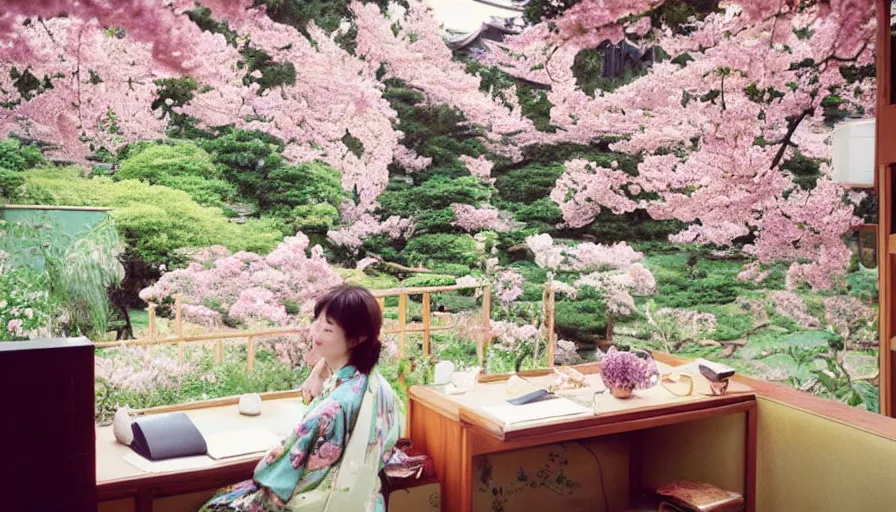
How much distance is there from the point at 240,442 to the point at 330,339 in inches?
20.4

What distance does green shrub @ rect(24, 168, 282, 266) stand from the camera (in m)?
2.89

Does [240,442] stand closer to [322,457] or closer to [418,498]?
[322,457]

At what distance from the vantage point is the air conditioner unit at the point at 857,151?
12.7 feet

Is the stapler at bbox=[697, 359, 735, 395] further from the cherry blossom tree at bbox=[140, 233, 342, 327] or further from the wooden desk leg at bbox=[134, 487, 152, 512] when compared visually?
the wooden desk leg at bbox=[134, 487, 152, 512]

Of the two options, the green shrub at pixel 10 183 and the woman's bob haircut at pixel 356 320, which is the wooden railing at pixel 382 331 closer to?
the green shrub at pixel 10 183

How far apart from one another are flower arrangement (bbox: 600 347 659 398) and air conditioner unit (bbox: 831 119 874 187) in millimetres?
1689

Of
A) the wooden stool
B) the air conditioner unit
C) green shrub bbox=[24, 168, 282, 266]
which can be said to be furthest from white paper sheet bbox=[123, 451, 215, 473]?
the air conditioner unit

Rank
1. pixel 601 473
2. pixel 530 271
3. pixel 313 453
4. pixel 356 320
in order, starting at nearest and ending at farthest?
pixel 313 453 → pixel 356 320 → pixel 601 473 → pixel 530 271

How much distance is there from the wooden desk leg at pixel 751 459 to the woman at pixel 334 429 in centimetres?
156

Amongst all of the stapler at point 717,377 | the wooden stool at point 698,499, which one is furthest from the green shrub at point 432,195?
the wooden stool at point 698,499

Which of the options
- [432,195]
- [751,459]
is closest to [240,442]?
[432,195]

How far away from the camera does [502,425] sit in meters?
2.65

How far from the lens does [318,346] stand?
244cm

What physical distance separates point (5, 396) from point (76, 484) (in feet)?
0.91
